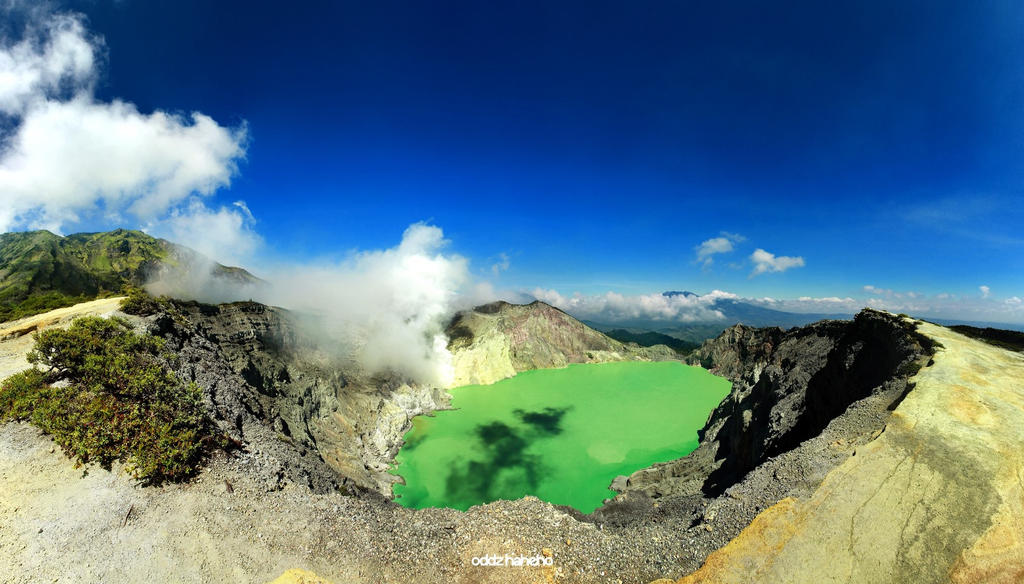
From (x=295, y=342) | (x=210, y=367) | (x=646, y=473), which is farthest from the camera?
(x=295, y=342)

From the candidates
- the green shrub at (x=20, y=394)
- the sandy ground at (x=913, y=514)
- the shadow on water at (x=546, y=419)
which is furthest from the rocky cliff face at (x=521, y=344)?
the sandy ground at (x=913, y=514)

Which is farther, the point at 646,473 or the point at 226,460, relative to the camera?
the point at 646,473

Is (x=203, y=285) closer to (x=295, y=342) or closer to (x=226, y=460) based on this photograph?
(x=295, y=342)

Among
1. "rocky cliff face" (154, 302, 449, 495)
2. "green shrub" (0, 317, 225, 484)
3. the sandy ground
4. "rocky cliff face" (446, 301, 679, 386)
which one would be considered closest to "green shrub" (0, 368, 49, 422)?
"green shrub" (0, 317, 225, 484)

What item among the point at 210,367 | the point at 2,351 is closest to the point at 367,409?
the point at 210,367

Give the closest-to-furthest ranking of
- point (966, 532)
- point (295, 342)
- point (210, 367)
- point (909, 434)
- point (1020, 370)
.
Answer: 1. point (966, 532)
2. point (909, 434)
3. point (1020, 370)
4. point (210, 367)
5. point (295, 342)

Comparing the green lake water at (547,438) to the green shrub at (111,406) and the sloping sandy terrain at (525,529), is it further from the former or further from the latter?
the green shrub at (111,406)

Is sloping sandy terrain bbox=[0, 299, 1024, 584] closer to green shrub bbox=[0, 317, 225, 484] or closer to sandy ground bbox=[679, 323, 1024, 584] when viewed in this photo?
sandy ground bbox=[679, 323, 1024, 584]
